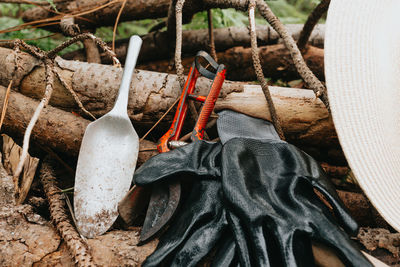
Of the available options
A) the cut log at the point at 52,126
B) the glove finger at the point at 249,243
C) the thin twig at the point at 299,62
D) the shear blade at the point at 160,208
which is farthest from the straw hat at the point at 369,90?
the cut log at the point at 52,126

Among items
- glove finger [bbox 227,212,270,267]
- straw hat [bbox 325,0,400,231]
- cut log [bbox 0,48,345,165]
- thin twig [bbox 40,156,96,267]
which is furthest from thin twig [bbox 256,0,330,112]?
thin twig [bbox 40,156,96,267]

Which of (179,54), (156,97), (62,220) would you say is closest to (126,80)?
(156,97)

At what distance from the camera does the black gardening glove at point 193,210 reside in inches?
38.7

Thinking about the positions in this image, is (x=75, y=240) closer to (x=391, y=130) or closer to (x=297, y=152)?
(x=297, y=152)

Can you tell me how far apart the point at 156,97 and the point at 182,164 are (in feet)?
1.84

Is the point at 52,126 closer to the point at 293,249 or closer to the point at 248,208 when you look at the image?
the point at 248,208

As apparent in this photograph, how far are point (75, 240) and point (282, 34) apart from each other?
1.33 m

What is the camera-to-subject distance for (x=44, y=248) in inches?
43.8

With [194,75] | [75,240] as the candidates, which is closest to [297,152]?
[194,75]

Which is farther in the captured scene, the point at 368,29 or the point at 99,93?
the point at 99,93

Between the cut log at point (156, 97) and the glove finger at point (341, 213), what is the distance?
22.1 inches

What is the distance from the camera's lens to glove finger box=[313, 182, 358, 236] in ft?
3.17

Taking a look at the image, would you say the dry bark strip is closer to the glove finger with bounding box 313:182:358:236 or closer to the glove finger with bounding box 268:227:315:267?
the glove finger with bounding box 313:182:358:236

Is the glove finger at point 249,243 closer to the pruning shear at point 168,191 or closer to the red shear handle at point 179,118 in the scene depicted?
the pruning shear at point 168,191
